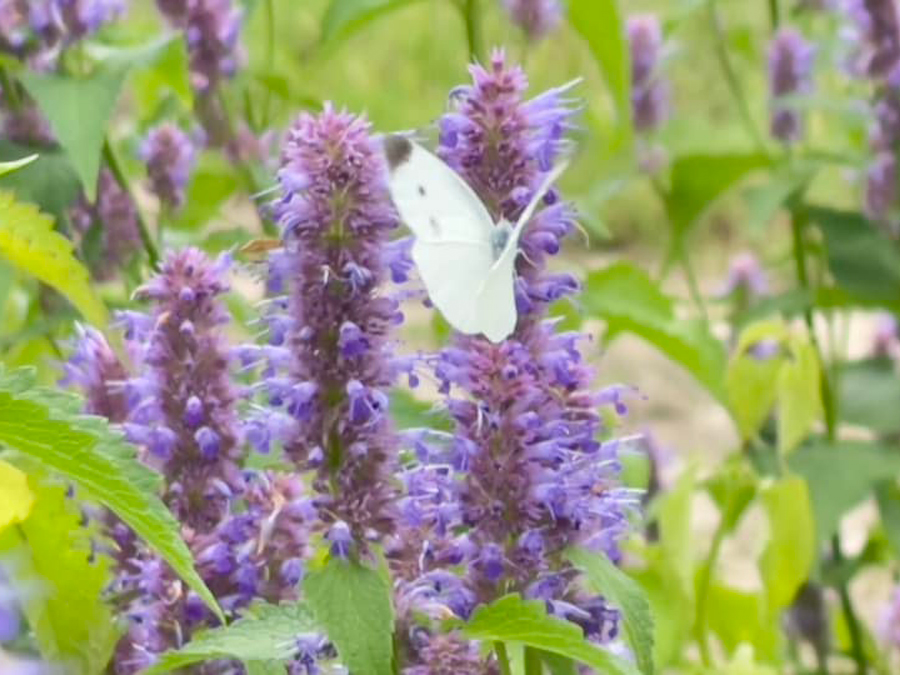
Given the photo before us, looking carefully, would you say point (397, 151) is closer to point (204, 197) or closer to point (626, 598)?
point (626, 598)

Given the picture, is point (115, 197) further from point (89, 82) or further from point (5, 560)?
point (5, 560)

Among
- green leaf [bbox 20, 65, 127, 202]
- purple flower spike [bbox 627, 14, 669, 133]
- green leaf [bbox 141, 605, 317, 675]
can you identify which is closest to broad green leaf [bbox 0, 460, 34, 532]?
green leaf [bbox 141, 605, 317, 675]

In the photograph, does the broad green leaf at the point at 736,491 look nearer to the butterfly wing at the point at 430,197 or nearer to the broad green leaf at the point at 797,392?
the broad green leaf at the point at 797,392

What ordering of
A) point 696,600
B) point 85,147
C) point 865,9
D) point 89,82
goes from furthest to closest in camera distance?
1. point 865,9
2. point 696,600
3. point 89,82
4. point 85,147

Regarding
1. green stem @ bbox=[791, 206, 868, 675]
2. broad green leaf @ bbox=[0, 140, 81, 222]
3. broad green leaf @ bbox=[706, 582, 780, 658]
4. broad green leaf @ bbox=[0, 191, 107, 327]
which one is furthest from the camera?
green stem @ bbox=[791, 206, 868, 675]

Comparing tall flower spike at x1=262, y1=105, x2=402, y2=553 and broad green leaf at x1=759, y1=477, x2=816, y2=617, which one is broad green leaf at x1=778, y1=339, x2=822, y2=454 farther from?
tall flower spike at x1=262, y1=105, x2=402, y2=553

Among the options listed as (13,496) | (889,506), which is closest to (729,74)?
(889,506)

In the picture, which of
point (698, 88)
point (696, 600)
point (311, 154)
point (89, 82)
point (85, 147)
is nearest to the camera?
point (311, 154)

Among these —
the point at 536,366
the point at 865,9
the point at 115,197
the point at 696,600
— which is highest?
the point at 865,9

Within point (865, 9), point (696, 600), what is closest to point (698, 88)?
point (865, 9)
